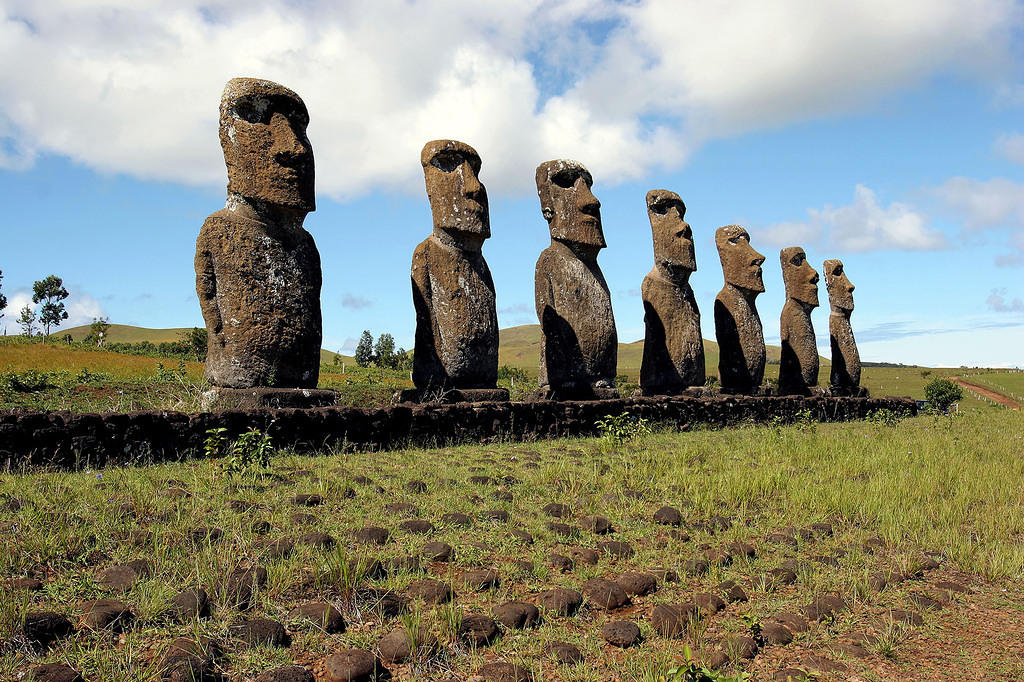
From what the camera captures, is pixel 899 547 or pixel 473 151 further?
pixel 473 151

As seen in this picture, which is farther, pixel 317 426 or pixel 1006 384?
pixel 1006 384

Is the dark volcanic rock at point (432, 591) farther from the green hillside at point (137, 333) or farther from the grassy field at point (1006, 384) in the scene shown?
the green hillside at point (137, 333)

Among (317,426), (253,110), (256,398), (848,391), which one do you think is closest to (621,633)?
(317,426)

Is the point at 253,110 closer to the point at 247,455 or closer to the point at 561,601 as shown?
the point at 247,455

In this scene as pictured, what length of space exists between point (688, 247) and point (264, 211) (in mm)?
7204

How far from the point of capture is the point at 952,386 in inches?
1069

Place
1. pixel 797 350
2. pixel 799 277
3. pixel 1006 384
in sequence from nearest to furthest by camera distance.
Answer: pixel 797 350 → pixel 799 277 → pixel 1006 384

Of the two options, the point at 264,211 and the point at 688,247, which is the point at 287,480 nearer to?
the point at 264,211

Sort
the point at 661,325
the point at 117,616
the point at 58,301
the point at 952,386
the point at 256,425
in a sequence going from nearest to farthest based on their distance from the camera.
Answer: the point at 117,616 → the point at 256,425 → the point at 661,325 → the point at 952,386 → the point at 58,301

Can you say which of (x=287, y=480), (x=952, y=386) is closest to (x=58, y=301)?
(x=952, y=386)

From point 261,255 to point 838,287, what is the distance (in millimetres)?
14771

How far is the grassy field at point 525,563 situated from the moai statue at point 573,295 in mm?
3599

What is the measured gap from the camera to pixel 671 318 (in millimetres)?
12102

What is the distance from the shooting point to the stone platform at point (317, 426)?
5434 mm
